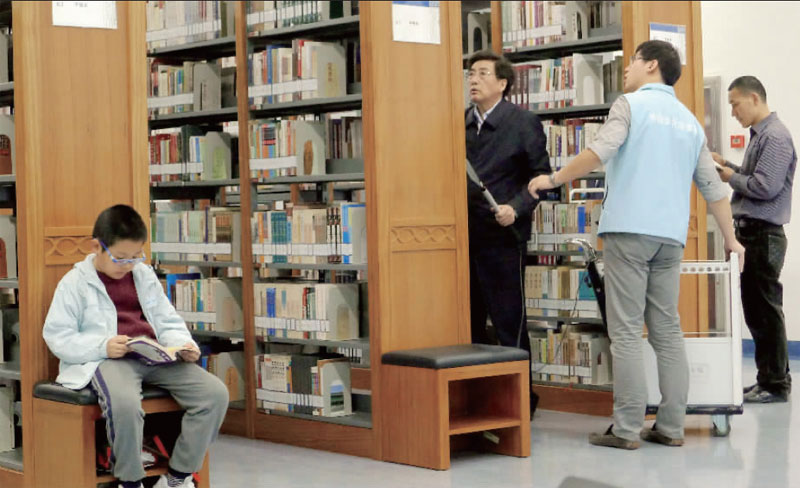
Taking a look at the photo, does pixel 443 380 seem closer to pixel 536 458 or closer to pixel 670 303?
pixel 536 458

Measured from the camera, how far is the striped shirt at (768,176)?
21.7 ft

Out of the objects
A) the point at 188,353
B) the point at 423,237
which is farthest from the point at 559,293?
the point at 188,353

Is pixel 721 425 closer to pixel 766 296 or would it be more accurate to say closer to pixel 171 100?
pixel 766 296

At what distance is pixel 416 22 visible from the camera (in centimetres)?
542

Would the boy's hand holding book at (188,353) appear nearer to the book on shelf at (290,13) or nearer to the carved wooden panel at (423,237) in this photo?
the carved wooden panel at (423,237)

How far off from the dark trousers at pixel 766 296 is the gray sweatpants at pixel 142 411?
365 centimetres

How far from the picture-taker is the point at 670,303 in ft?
18.3

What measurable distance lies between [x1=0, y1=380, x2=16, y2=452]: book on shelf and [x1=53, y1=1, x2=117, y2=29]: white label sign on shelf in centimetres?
164

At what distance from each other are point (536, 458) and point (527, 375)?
1.27 feet

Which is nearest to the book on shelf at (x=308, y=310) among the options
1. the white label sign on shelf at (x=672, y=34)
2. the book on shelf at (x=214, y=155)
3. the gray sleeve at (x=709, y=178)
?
the book on shelf at (x=214, y=155)

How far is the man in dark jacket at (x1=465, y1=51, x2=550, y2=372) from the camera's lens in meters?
6.10

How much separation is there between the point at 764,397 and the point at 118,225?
414cm

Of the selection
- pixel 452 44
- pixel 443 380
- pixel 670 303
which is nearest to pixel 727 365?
pixel 670 303

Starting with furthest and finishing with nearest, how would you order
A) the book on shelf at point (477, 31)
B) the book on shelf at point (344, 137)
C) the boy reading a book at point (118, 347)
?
the book on shelf at point (477, 31)
the book on shelf at point (344, 137)
the boy reading a book at point (118, 347)
